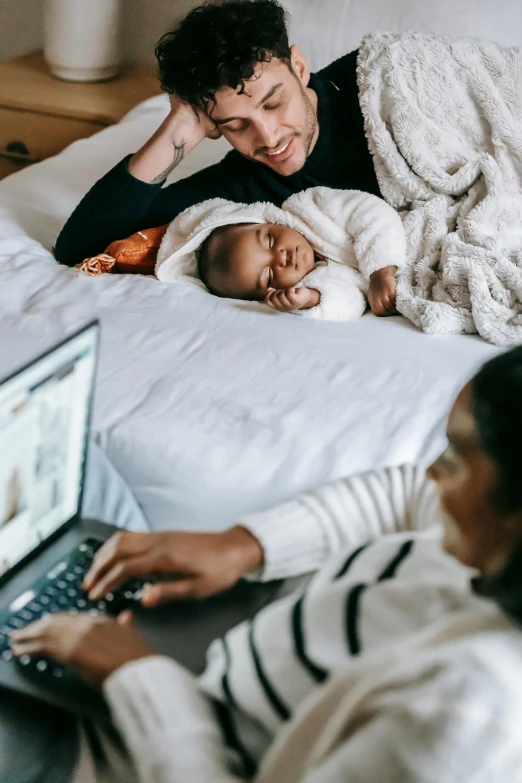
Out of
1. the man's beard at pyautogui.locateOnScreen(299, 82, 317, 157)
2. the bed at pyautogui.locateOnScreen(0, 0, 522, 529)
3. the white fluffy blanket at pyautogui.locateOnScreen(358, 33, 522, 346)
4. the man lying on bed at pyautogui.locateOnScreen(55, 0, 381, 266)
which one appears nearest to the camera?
the bed at pyautogui.locateOnScreen(0, 0, 522, 529)

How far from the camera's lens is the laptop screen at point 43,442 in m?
0.41

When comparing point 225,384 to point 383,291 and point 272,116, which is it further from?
point 272,116

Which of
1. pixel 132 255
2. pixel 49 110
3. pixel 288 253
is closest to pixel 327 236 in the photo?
pixel 288 253

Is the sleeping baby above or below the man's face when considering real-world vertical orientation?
below

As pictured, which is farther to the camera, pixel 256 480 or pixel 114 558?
pixel 256 480

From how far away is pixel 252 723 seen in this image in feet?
1.24

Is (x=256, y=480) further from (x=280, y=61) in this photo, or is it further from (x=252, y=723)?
(x=280, y=61)

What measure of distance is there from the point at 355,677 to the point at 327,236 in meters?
0.78

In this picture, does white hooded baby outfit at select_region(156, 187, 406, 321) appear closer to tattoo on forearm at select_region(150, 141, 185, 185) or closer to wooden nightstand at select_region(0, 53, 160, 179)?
tattoo on forearm at select_region(150, 141, 185, 185)

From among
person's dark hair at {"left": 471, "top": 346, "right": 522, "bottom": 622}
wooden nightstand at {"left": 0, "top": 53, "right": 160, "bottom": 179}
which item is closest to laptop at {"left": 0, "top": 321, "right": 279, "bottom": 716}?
person's dark hair at {"left": 471, "top": 346, "right": 522, "bottom": 622}

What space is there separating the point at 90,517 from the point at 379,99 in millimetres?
860

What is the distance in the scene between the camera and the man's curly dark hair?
98 cm

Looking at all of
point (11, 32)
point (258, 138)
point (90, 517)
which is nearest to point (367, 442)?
point (90, 517)

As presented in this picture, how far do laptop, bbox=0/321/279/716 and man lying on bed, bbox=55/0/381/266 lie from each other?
2.11 feet
